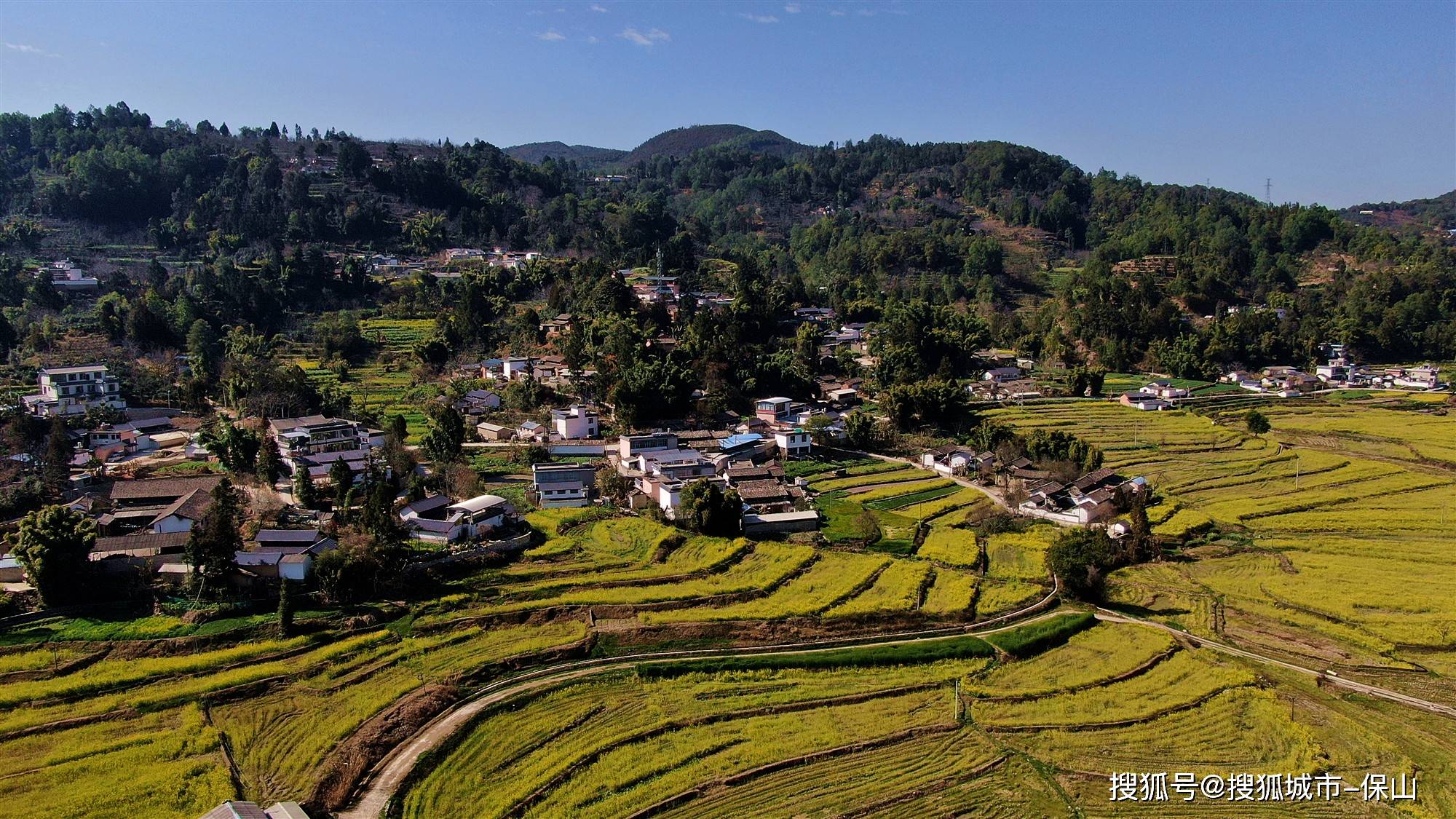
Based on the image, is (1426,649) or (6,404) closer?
(1426,649)

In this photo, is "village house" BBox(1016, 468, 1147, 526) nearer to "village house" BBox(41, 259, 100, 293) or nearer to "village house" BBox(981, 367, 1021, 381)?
"village house" BBox(981, 367, 1021, 381)

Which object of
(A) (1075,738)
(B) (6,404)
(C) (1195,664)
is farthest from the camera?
(B) (6,404)

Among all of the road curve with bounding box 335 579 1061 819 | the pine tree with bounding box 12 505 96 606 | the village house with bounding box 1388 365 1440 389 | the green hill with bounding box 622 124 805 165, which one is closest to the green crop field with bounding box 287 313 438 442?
the pine tree with bounding box 12 505 96 606

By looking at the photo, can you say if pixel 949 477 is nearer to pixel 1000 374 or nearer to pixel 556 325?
→ pixel 1000 374

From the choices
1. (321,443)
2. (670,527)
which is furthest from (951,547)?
(321,443)

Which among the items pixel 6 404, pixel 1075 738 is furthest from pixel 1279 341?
pixel 6 404

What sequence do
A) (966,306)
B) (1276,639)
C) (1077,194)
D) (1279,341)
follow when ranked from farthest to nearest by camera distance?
(1077,194) < (966,306) < (1279,341) < (1276,639)

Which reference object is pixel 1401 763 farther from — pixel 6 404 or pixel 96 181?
pixel 96 181
